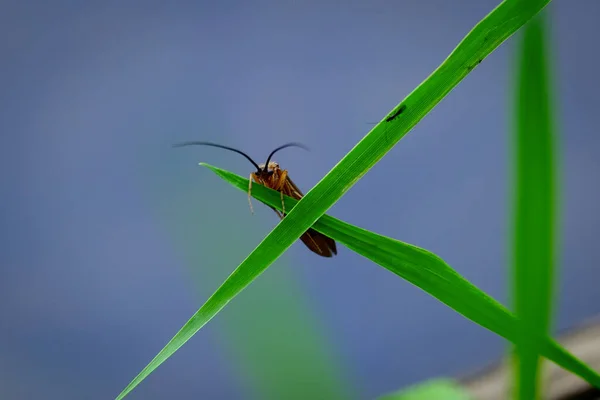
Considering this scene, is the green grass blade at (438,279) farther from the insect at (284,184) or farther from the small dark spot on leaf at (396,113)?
the insect at (284,184)

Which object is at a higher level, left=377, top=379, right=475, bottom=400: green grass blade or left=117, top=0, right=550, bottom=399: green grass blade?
left=377, top=379, right=475, bottom=400: green grass blade

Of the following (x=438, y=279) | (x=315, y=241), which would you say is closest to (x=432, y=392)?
(x=315, y=241)

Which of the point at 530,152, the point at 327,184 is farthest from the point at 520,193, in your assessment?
the point at 327,184

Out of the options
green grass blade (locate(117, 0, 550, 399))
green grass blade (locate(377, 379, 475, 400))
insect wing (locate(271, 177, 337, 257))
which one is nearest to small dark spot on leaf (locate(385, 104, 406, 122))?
green grass blade (locate(117, 0, 550, 399))

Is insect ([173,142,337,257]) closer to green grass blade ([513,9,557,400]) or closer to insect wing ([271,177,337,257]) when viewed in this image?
insect wing ([271,177,337,257])

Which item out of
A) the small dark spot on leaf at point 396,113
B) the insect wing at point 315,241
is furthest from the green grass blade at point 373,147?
the insect wing at point 315,241

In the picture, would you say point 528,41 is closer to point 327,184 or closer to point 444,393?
point 327,184
